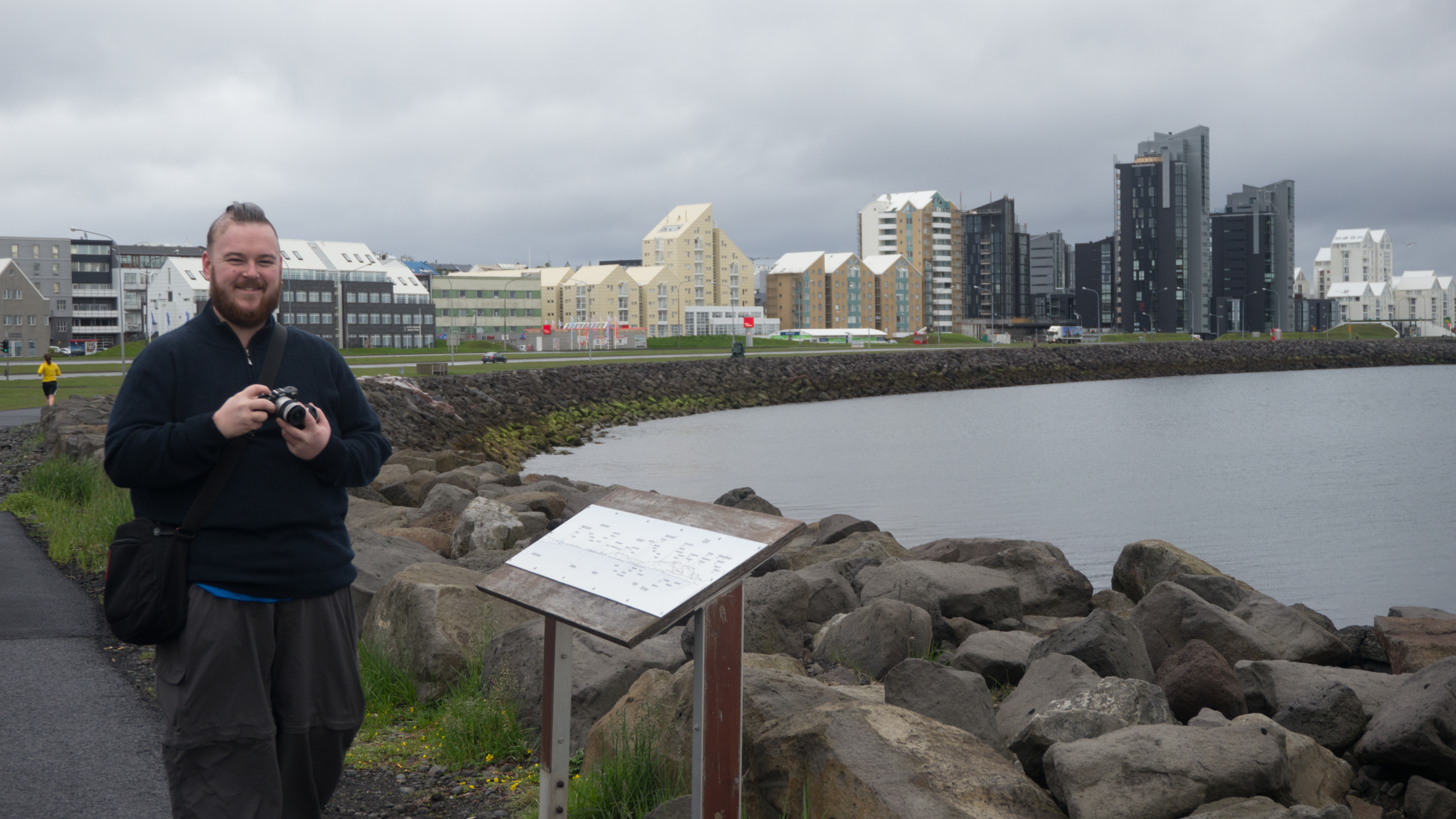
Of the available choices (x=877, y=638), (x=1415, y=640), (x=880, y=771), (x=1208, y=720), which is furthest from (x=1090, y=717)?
(x=1415, y=640)

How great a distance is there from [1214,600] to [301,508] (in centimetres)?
909

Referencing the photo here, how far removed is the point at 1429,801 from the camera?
16.8ft


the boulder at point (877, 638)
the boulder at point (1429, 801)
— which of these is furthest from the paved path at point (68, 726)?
the boulder at point (1429, 801)

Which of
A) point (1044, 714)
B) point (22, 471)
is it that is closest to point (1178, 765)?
point (1044, 714)

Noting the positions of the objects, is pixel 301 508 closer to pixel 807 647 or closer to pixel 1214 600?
pixel 807 647

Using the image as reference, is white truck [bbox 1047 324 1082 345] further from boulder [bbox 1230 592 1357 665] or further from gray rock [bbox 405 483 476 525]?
boulder [bbox 1230 592 1357 665]

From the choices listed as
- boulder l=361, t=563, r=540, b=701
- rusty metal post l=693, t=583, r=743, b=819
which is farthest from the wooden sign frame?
boulder l=361, t=563, r=540, b=701

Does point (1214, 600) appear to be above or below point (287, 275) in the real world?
below

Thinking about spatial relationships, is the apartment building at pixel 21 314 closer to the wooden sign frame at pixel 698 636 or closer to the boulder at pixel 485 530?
the boulder at pixel 485 530

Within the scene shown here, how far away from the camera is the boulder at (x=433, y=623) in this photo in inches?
249

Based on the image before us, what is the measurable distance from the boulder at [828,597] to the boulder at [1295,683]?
293cm

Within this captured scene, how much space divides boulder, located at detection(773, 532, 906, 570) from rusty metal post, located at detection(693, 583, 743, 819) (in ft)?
25.9

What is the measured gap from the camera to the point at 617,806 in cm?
440

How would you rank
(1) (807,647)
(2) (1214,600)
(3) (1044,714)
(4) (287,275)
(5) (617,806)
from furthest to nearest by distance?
(4) (287,275)
(2) (1214,600)
(1) (807,647)
(3) (1044,714)
(5) (617,806)
